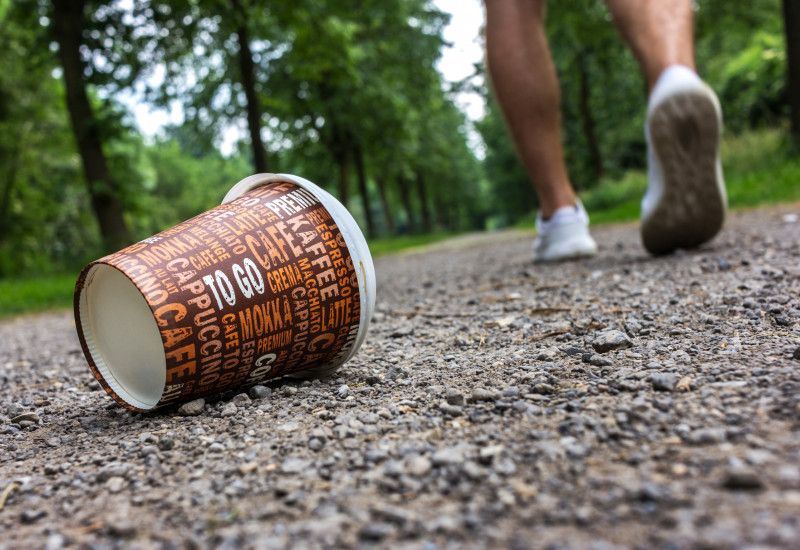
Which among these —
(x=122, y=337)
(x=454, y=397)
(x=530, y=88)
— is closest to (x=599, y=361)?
(x=454, y=397)

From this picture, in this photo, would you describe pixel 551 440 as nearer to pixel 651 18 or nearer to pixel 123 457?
pixel 123 457

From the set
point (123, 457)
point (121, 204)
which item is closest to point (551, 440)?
point (123, 457)

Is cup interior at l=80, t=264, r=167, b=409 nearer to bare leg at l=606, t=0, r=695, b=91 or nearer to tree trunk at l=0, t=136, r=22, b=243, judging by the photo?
bare leg at l=606, t=0, r=695, b=91

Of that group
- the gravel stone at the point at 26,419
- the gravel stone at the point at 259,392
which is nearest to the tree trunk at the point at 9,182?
the gravel stone at the point at 26,419

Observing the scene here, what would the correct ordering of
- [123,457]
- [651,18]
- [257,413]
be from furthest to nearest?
[651,18]
[257,413]
[123,457]

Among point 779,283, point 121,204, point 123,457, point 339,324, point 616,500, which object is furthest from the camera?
point 121,204

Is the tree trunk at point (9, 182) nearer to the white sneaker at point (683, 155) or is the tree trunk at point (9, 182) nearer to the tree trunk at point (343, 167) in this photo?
the tree trunk at point (343, 167)

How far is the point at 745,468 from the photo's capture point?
→ 82 cm

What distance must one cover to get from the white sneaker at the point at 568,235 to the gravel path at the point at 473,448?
1305 mm

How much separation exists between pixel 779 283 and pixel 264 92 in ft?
43.2

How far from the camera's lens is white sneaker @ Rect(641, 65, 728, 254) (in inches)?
94.7

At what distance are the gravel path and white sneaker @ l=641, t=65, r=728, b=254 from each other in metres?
0.73

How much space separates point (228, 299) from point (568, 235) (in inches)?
90.2

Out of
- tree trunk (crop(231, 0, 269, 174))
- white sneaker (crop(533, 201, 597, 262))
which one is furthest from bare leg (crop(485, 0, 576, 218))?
tree trunk (crop(231, 0, 269, 174))
